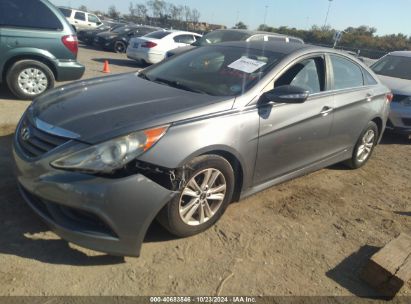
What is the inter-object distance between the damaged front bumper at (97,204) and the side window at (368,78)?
3.52 metres

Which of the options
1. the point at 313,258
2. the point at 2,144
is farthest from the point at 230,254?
the point at 2,144

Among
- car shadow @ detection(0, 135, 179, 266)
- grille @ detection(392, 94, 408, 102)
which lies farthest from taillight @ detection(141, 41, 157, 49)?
car shadow @ detection(0, 135, 179, 266)

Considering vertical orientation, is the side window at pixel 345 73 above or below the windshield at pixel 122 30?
above

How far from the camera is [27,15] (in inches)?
250

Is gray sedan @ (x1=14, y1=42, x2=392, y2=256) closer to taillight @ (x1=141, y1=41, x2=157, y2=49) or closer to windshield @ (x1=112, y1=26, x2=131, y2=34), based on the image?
taillight @ (x1=141, y1=41, x2=157, y2=49)

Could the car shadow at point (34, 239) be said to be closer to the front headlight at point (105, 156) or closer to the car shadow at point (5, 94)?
the front headlight at point (105, 156)

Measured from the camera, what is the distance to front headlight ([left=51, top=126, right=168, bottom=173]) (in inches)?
98.3

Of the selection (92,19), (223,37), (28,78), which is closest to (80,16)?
(92,19)

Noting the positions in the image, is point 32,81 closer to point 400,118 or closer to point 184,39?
point 400,118

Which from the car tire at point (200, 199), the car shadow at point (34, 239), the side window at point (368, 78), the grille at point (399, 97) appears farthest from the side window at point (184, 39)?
the car tire at point (200, 199)

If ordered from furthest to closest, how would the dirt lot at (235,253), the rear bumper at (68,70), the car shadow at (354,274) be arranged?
the rear bumper at (68,70), the car shadow at (354,274), the dirt lot at (235,253)

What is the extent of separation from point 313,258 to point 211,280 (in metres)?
0.96

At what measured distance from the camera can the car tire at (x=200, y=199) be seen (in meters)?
2.85

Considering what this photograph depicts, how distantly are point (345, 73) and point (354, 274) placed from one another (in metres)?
2.52
